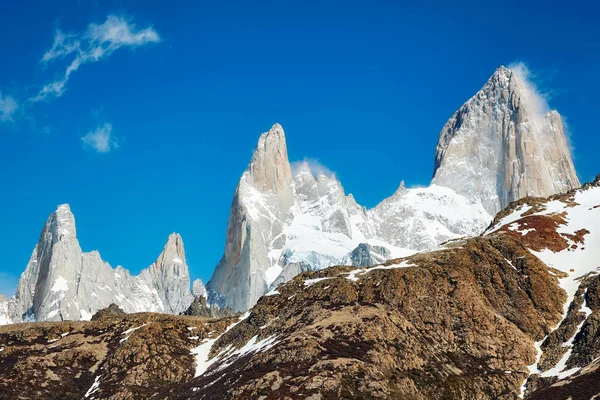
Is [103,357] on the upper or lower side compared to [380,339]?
upper

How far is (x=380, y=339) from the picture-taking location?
13162 centimetres

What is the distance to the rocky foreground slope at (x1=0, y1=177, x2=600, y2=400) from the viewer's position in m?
121

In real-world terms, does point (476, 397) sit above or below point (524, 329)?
below

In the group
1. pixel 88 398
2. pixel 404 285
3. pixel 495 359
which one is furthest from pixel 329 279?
pixel 88 398

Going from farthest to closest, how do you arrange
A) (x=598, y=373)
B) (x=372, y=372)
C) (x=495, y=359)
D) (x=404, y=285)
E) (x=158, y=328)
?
(x=158, y=328) → (x=404, y=285) → (x=495, y=359) → (x=372, y=372) → (x=598, y=373)

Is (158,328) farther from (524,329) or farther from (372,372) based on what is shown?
(524,329)

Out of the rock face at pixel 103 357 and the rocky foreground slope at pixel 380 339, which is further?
the rock face at pixel 103 357

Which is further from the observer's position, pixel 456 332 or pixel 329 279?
pixel 329 279

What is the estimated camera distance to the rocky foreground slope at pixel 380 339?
121 metres

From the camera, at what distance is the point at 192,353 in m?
157

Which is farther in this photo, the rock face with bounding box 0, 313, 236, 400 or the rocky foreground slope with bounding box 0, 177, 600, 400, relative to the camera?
the rock face with bounding box 0, 313, 236, 400

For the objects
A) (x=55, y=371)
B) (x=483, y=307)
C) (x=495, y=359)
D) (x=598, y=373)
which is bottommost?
(x=598, y=373)

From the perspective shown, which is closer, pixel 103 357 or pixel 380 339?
pixel 380 339

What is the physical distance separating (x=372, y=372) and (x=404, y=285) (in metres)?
35.3
